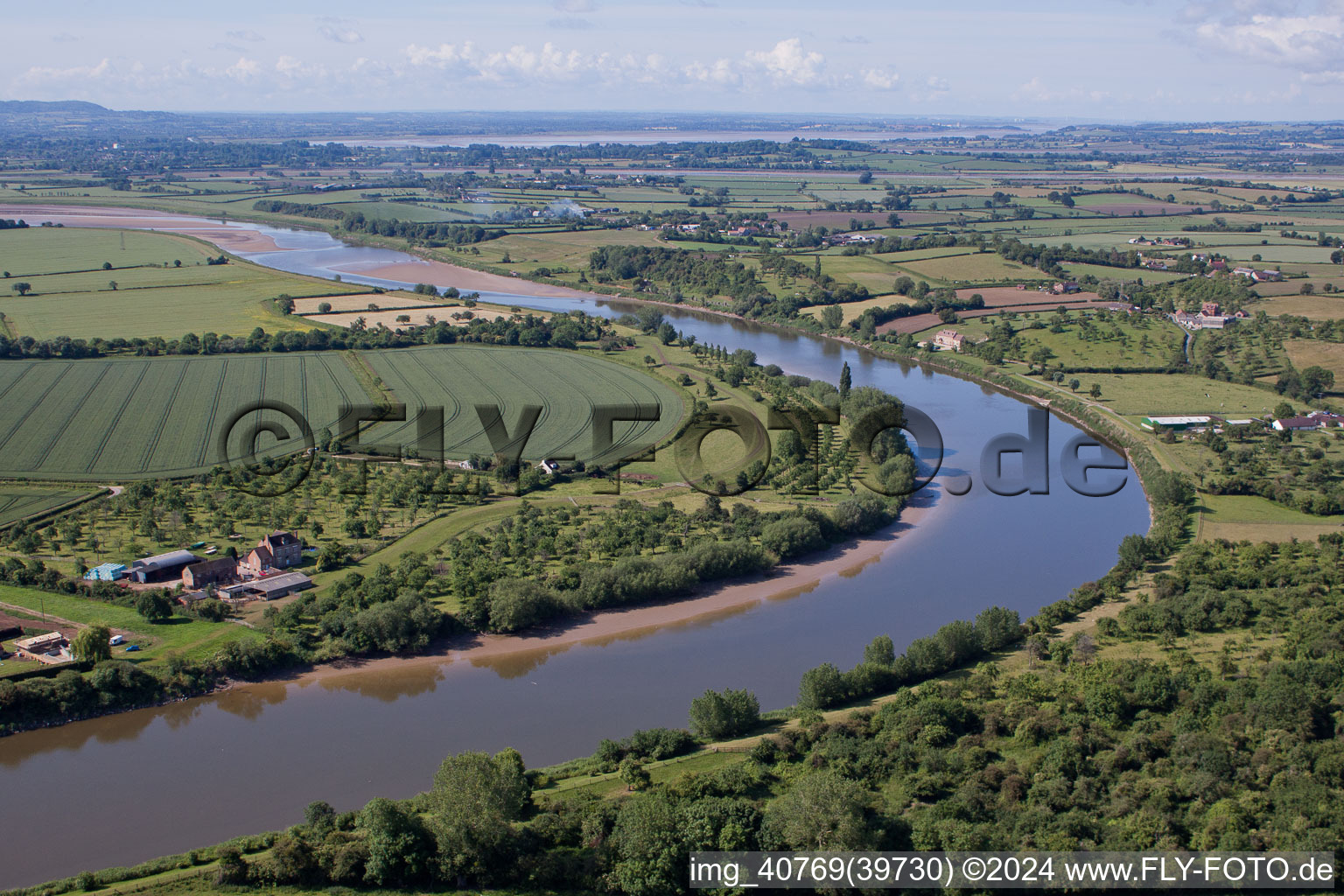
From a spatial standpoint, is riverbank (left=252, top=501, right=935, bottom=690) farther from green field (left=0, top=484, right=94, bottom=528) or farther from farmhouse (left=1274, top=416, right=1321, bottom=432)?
farmhouse (left=1274, top=416, right=1321, bottom=432)

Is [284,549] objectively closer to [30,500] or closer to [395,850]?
[30,500]

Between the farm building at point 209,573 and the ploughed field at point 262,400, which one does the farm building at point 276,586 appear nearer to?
the farm building at point 209,573

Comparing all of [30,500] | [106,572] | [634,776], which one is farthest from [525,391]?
[634,776]

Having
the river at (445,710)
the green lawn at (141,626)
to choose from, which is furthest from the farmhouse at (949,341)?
the green lawn at (141,626)

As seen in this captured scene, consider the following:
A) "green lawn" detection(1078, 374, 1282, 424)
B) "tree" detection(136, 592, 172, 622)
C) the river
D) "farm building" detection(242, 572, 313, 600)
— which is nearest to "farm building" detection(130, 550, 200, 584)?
"tree" detection(136, 592, 172, 622)

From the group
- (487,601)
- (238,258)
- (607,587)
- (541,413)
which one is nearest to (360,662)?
(487,601)

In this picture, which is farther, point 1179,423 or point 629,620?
point 1179,423
